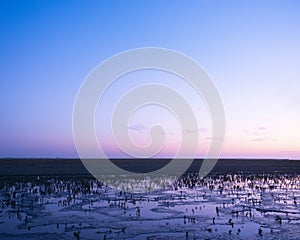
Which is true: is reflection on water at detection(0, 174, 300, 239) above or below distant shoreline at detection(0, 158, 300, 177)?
below

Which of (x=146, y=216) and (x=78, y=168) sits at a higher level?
(x=78, y=168)

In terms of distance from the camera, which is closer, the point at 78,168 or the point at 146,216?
the point at 146,216

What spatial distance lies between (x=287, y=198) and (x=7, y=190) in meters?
18.5

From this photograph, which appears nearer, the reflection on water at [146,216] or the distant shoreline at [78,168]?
the reflection on water at [146,216]

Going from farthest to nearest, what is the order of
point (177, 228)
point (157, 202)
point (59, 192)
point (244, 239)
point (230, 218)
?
point (59, 192)
point (157, 202)
point (230, 218)
point (177, 228)
point (244, 239)

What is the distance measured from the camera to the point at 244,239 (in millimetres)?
12172

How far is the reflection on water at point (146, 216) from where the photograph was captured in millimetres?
13000

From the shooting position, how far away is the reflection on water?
42.7 ft

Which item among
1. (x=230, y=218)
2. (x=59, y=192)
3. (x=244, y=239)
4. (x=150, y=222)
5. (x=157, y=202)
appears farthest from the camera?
(x=59, y=192)

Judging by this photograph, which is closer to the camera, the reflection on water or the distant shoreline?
the reflection on water

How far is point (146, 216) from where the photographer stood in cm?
1617

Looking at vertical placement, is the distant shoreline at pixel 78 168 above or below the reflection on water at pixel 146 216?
above

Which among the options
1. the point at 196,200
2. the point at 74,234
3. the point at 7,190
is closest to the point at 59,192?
the point at 7,190

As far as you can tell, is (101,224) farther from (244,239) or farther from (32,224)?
(244,239)
